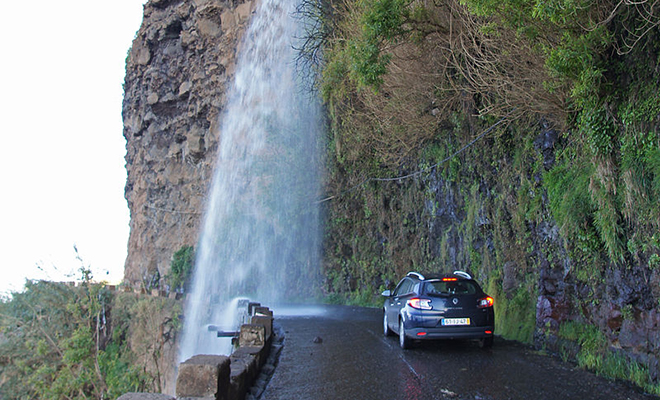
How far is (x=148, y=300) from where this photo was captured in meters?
29.4

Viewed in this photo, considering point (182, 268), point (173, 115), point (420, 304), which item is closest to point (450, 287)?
point (420, 304)

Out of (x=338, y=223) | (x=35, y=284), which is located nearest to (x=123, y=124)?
(x=35, y=284)

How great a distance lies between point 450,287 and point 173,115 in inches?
1518

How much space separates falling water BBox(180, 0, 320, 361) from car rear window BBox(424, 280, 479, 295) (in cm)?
1999

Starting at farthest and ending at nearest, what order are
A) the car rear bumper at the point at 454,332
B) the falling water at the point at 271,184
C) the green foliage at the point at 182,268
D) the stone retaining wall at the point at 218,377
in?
the green foliage at the point at 182,268
the falling water at the point at 271,184
the car rear bumper at the point at 454,332
the stone retaining wall at the point at 218,377

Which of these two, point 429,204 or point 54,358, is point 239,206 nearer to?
point 54,358

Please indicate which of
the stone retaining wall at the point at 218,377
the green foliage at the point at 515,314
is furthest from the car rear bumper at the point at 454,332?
the stone retaining wall at the point at 218,377

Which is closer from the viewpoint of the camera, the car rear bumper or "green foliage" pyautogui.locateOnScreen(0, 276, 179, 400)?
the car rear bumper

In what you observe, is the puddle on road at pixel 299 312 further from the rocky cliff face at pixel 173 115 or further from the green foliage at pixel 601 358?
the rocky cliff face at pixel 173 115

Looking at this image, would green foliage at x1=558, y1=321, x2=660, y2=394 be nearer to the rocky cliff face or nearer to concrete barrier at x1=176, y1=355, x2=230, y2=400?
concrete barrier at x1=176, y1=355, x2=230, y2=400

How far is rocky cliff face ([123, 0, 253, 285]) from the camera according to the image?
38125 mm

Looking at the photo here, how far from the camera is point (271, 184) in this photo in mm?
31422

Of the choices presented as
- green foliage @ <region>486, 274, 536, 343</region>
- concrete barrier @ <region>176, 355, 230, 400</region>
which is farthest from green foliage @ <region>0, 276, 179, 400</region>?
concrete barrier @ <region>176, 355, 230, 400</region>

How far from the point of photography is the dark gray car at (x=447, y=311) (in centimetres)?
924
